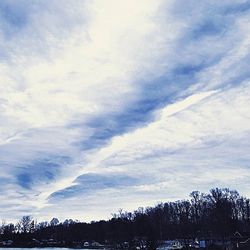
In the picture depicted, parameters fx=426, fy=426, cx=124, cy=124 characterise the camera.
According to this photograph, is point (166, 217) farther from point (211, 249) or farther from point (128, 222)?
point (211, 249)

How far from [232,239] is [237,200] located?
226ft

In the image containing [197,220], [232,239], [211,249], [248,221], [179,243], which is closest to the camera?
[211,249]

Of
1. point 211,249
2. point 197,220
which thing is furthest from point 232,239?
point 197,220

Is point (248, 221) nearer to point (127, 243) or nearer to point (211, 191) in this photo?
point (211, 191)

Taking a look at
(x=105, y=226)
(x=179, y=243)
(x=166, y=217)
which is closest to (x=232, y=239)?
(x=179, y=243)

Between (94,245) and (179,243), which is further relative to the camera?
(94,245)

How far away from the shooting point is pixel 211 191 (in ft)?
551

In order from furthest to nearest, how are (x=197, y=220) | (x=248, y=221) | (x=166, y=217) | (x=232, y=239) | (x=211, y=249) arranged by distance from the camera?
(x=166, y=217) → (x=197, y=220) → (x=248, y=221) → (x=232, y=239) → (x=211, y=249)

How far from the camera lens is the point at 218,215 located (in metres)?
139

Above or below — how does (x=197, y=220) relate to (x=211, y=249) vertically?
above

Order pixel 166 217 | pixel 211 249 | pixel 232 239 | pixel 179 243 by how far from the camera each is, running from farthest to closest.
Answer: pixel 166 217
pixel 179 243
pixel 232 239
pixel 211 249

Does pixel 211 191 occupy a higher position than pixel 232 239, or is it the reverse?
pixel 211 191

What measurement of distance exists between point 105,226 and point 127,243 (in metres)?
49.3

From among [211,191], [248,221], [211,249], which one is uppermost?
[211,191]
